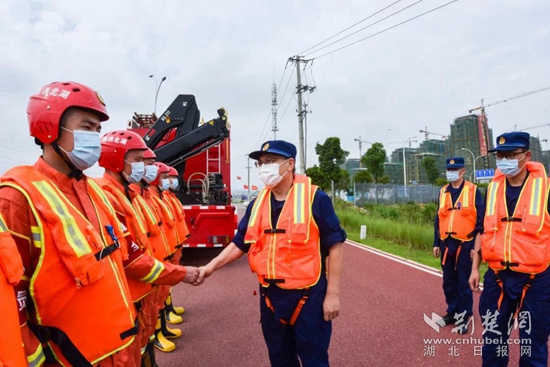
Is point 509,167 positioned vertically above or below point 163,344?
above

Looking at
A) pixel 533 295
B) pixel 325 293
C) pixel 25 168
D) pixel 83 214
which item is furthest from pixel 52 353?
pixel 533 295

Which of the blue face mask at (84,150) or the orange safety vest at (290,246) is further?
the orange safety vest at (290,246)

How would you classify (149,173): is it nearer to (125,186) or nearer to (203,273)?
(125,186)

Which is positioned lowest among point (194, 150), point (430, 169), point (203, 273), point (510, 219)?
point (203, 273)

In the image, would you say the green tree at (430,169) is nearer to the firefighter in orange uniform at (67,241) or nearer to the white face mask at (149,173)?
the white face mask at (149,173)

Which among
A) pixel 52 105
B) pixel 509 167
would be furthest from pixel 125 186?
pixel 509 167

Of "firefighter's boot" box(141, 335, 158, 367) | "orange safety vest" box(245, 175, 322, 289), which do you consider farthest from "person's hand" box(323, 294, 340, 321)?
"firefighter's boot" box(141, 335, 158, 367)

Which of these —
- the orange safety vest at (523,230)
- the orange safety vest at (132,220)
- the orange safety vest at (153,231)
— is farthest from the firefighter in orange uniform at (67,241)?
the orange safety vest at (523,230)

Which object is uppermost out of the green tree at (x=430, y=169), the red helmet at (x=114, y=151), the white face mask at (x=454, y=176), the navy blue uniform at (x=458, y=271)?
the green tree at (x=430, y=169)

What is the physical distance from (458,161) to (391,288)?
2.58 meters

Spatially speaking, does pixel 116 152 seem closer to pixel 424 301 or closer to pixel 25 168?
pixel 25 168

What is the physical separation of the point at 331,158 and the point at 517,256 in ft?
74.1

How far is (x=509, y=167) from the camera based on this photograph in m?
3.11

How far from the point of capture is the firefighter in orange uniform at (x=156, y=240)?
Answer: 3.22m
